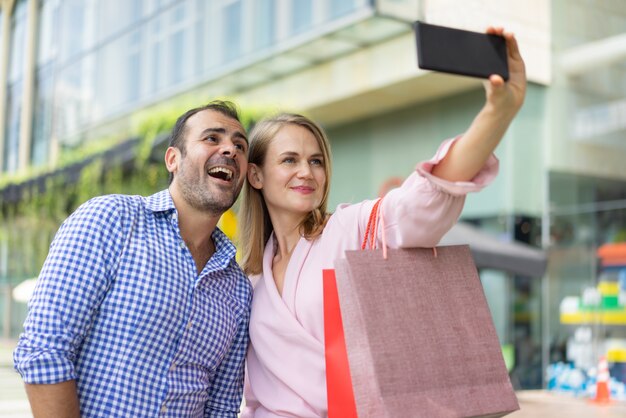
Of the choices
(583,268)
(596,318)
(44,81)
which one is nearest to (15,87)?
(44,81)

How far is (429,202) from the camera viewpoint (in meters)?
1.71

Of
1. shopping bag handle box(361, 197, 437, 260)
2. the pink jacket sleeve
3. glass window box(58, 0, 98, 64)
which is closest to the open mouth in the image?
shopping bag handle box(361, 197, 437, 260)

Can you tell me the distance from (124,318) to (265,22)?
40.1 feet

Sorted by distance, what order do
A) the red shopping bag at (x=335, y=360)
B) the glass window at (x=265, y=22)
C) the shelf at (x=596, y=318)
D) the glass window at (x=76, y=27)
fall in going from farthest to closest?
the glass window at (x=76, y=27) < the glass window at (x=265, y=22) < the shelf at (x=596, y=318) < the red shopping bag at (x=335, y=360)

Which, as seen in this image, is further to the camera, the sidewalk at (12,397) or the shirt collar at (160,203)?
the sidewalk at (12,397)

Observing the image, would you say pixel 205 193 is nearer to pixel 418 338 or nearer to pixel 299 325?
pixel 299 325

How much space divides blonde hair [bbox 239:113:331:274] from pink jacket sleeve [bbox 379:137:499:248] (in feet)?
1.98

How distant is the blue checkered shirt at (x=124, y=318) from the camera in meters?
1.99

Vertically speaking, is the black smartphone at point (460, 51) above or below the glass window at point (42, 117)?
below

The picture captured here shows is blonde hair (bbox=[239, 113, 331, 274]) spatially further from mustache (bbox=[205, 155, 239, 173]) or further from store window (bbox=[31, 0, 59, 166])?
store window (bbox=[31, 0, 59, 166])

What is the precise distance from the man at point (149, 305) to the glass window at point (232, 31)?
40.0 feet

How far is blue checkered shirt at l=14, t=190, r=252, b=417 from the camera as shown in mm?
1988

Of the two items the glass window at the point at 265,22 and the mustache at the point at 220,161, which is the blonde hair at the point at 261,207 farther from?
the glass window at the point at 265,22

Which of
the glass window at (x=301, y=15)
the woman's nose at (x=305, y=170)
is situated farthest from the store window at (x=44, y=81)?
the woman's nose at (x=305, y=170)
